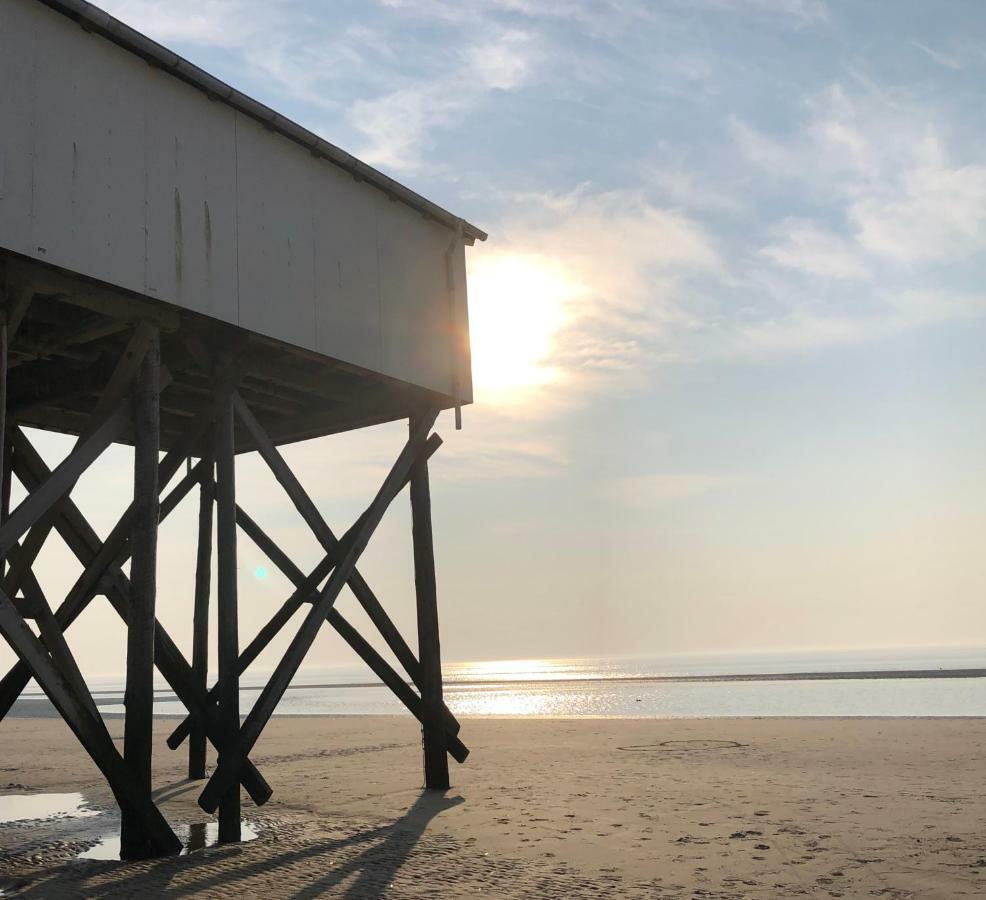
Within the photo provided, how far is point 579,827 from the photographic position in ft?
25.4

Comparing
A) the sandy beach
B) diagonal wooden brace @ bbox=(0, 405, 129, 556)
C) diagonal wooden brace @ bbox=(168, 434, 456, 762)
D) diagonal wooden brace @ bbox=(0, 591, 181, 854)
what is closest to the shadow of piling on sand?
the sandy beach

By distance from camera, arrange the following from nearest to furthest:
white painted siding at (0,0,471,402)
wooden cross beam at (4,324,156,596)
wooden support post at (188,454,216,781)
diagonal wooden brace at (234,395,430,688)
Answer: white painted siding at (0,0,471,402) → wooden cross beam at (4,324,156,596) → diagonal wooden brace at (234,395,430,688) → wooden support post at (188,454,216,781)

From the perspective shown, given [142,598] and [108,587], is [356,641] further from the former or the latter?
[142,598]

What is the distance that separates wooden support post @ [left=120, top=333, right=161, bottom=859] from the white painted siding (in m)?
0.90

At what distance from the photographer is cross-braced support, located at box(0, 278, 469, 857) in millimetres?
6648

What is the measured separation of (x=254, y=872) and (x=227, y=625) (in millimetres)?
2171

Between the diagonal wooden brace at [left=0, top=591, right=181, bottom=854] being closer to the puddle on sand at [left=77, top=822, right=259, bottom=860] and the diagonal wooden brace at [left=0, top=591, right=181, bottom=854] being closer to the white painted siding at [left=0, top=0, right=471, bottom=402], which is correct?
the puddle on sand at [left=77, top=822, right=259, bottom=860]

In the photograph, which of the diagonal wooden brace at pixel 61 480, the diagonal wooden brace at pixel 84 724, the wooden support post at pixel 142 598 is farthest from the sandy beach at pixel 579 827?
the diagonal wooden brace at pixel 61 480

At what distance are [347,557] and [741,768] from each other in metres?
6.11

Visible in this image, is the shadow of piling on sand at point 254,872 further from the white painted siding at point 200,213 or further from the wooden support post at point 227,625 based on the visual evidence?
the white painted siding at point 200,213

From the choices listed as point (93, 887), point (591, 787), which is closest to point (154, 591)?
point (93, 887)

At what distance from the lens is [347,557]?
29.8 ft

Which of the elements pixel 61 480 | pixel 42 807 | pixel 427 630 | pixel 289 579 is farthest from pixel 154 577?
pixel 42 807

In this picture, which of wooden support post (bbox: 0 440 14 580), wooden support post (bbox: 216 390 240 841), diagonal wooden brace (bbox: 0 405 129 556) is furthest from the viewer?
wooden support post (bbox: 0 440 14 580)
